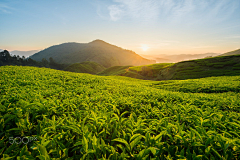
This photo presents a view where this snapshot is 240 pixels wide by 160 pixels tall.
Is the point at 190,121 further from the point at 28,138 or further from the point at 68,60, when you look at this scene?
the point at 68,60

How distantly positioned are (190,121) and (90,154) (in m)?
2.40

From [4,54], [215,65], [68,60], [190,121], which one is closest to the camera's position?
[190,121]

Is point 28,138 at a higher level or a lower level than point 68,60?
lower

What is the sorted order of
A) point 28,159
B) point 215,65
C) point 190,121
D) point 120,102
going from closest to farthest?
point 28,159 < point 190,121 < point 120,102 < point 215,65

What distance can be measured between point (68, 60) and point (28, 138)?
202m

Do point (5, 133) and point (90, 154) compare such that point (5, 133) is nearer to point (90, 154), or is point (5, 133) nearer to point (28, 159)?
point (28, 159)

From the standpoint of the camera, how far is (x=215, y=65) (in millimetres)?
40844

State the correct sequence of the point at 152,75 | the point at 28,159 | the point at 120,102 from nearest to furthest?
the point at 28,159
the point at 120,102
the point at 152,75

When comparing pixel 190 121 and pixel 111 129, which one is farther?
pixel 190 121

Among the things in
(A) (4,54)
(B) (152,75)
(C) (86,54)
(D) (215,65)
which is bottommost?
(B) (152,75)

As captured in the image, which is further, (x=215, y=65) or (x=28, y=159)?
(x=215, y=65)

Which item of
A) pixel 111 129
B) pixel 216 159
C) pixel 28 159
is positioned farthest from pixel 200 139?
pixel 28 159

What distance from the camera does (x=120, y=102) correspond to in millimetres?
3934

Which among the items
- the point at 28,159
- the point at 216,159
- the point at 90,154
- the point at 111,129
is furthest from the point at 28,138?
the point at 216,159
